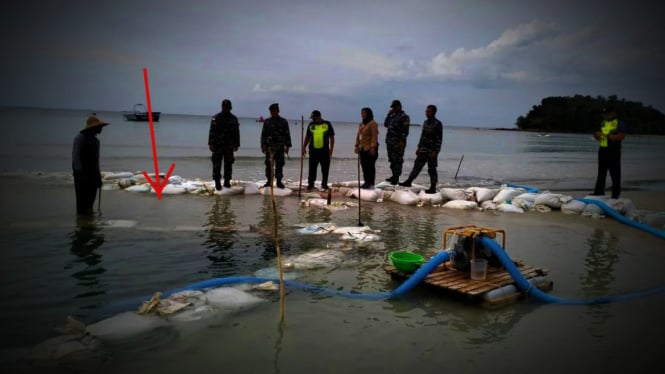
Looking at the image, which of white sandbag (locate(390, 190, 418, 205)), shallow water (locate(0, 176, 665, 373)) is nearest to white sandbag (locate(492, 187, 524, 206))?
white sandbag (locate(390, 190, 418, 205))

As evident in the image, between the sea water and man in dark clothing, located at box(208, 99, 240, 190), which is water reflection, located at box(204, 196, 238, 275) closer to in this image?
the sea water

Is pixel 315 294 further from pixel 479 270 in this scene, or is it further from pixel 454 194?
pixel 454 194

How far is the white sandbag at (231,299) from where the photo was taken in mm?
3758

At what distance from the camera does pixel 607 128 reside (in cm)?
875

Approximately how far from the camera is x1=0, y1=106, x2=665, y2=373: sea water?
3039 mm

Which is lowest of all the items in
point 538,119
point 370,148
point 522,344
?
point 522,344

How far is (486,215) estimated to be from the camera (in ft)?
28.2

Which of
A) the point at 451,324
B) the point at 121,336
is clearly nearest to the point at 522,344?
the point at 451,324

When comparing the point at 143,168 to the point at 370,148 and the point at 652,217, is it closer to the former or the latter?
the point at 370,148

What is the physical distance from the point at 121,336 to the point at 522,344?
315 centimetres

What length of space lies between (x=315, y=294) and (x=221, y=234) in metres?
2.65

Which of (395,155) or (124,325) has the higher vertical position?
(395,155)

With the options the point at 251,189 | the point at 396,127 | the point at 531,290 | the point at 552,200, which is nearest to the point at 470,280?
the point at 531,290

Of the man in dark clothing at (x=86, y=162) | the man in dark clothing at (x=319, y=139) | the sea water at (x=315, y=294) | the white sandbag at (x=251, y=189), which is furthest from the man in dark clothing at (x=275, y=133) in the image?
the man in dark clothing at (x=86, y=162)
